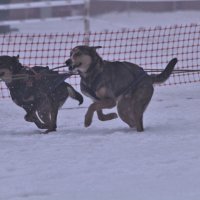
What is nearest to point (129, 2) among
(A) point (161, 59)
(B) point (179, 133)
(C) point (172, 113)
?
(A) point (161, 59)

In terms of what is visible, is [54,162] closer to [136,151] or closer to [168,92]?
[136,151]

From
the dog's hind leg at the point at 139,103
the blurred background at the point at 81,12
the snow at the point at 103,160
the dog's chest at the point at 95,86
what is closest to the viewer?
the snow at the point at 103,160

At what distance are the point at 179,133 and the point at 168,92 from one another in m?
3.28

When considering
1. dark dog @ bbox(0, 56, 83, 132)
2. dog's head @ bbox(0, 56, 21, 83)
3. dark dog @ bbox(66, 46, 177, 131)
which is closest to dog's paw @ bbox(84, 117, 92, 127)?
dark dog @ bbox(66, 46, 177, 131)

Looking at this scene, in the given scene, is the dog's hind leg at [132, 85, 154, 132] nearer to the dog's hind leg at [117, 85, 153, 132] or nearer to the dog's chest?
the dog's hind leg at [117, 85, 153, 132]

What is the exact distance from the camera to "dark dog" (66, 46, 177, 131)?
20.4 ft

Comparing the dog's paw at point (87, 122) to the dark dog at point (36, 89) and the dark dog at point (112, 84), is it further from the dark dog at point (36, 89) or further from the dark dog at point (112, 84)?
the dark dog at point (36, 89)

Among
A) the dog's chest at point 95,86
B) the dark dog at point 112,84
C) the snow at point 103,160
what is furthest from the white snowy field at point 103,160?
the dog's chest at point 95,86

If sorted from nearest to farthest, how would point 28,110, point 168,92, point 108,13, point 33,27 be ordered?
1. point 28,110
2. point 168,92
3. point 33,27
4. point 108,13

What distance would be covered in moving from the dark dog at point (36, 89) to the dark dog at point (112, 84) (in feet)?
1.16

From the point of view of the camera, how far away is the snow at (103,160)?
4227 mm

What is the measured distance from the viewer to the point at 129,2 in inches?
885

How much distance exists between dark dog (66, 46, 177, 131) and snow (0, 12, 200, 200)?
0.73 feet

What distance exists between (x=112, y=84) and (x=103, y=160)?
1352mm
